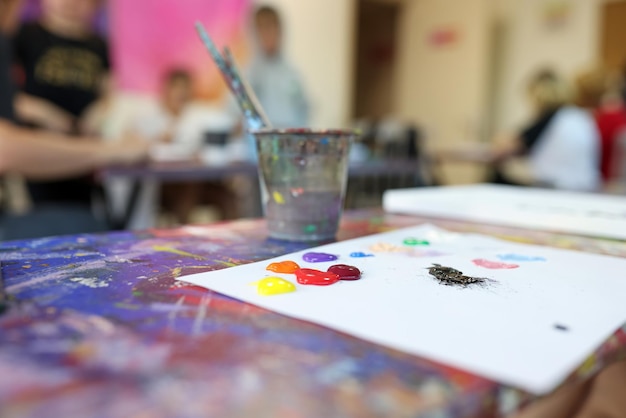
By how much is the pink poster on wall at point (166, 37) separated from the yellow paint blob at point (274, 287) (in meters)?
2.96

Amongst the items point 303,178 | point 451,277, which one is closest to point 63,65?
point 303,178

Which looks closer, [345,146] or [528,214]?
[345,146]

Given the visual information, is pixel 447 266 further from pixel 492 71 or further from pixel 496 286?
pixel 492 71

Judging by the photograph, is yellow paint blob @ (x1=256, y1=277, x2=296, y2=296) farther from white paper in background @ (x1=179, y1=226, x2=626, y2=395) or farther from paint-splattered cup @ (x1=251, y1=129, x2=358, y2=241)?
paint-splattered cup @ (x1=251, y1=129, x2=358, y2=241)

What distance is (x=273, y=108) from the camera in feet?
11.5

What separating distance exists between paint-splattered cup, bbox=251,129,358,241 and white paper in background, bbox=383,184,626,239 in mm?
271

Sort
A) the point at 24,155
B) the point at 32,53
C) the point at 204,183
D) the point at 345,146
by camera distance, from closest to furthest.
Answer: the point at 345,146 < the point at 24,155 < the point at 32,53 < the point at 204,183

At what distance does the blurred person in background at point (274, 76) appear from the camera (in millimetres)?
3529

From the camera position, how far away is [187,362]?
0.90 feet

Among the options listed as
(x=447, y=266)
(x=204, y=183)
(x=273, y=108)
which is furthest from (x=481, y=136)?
(x=447, y=266)

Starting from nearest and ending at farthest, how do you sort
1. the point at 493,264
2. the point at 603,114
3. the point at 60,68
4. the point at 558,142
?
the point at 493,264 → the point at 60,68 → the point at 558,142 → the point at 603,114

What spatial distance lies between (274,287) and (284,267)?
2.6 inches

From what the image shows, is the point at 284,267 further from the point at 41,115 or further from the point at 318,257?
the point at 41,115

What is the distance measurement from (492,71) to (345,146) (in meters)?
5.20
